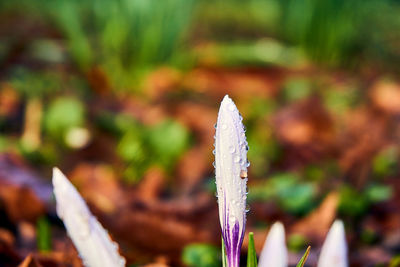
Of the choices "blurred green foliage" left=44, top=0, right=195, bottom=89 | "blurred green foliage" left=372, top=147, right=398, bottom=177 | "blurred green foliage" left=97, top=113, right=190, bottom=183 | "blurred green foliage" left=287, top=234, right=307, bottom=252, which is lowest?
"blurred green foliage" left=287, top=234, right=307, bottom=252

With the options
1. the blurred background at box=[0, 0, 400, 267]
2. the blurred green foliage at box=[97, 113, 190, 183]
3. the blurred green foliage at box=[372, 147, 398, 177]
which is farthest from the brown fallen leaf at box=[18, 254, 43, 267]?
the blurred green foliage at box=[372, 147, 398, 177]

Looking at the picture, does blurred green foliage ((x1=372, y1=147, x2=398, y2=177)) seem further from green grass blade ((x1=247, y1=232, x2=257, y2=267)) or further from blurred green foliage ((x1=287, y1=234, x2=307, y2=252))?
green grass blade ((x1=247, y1=232, x2=257, y2=267))

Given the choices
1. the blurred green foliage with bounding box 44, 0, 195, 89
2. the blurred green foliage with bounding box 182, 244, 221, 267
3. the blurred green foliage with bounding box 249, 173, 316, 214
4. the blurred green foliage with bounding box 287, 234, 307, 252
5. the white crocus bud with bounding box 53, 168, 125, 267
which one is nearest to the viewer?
the white crocus bud with bounding box 53, 168, 125, 267

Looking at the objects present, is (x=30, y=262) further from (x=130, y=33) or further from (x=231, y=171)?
(x=130, y=33)

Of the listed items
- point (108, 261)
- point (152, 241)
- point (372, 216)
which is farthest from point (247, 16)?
point (108, 261)

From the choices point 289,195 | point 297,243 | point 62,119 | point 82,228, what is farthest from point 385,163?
point 82,228

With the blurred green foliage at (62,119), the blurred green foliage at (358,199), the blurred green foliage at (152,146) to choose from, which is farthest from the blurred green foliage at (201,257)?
the blurred green foliage at (62,119)
